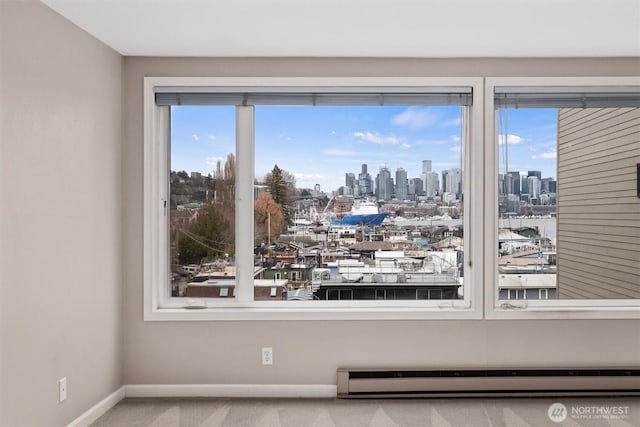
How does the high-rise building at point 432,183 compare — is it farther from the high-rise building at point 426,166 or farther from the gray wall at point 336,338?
the gray wall at point 336,338

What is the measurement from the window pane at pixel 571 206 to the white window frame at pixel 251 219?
294mm

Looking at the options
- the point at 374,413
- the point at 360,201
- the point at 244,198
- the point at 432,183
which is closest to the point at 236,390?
the point at 374,413

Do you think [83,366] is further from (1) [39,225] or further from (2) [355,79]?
(2) [355,79]

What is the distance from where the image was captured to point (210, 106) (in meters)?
3.48

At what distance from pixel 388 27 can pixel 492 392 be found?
2.61m

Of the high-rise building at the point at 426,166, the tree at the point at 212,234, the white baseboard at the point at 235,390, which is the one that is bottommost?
the white baseboard at the point at 235,390

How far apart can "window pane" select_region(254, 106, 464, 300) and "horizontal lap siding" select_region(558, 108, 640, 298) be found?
0.83 m

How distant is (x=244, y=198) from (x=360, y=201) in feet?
2.95

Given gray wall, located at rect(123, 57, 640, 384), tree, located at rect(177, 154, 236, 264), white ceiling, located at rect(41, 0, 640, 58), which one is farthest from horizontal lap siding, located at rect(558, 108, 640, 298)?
tree, located at rect(177, 154, 236, 264)

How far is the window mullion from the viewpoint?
3.44 m

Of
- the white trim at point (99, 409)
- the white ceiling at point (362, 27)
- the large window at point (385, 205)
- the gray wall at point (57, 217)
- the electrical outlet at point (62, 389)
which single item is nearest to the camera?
the gray wall at point (57, 217)

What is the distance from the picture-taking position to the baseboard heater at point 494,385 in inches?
127

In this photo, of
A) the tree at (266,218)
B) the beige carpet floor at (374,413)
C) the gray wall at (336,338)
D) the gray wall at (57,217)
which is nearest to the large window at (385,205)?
the tree at (266,218)

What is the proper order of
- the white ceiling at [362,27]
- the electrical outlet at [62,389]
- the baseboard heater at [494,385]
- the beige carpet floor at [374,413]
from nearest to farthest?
the white ceiling at [362,27], the electrical outlet at [62,389], the beige carpet floor at [374,413], the baseboard heater at [494,385]
